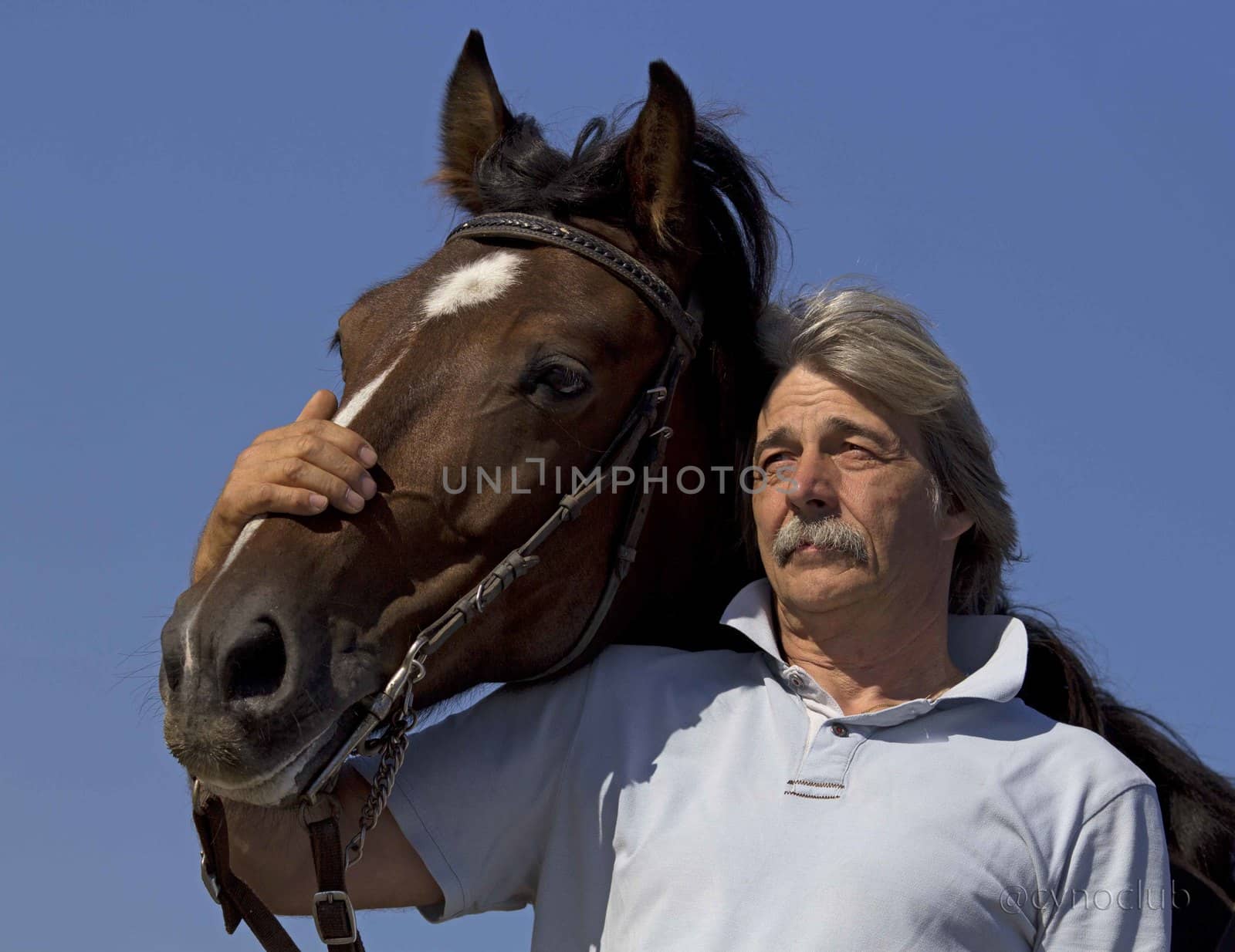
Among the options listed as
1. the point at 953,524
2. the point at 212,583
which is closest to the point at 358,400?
the point at 212,583

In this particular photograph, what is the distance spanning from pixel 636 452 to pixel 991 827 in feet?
3.58

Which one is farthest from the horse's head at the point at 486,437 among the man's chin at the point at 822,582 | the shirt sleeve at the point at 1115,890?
the shirt sleeve at the point at 1115,890

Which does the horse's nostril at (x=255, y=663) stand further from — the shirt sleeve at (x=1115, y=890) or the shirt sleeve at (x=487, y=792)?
the shirt sleeve at (x=1115, y=890)

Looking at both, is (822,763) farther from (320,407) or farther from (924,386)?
(320,407)

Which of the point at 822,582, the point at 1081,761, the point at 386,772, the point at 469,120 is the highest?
the point at 469,120

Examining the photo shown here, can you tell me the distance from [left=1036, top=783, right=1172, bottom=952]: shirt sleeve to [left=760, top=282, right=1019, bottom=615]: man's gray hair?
84 centimetres

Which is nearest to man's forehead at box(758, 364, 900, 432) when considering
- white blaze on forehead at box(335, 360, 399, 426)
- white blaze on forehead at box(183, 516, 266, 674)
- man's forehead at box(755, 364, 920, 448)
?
man's forehead at box(755, 364, 920, 448)

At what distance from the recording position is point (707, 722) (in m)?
3.20

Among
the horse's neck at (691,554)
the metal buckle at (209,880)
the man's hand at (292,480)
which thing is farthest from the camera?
the horse's neck at (691,554)

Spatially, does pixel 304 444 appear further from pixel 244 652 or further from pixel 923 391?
pixel 923 391

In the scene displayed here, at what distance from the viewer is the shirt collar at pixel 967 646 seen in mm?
3100

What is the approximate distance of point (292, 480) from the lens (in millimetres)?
2795

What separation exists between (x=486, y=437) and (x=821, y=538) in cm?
80

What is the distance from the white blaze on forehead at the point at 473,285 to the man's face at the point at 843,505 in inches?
28.4
